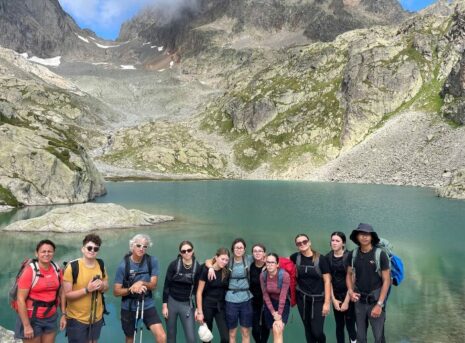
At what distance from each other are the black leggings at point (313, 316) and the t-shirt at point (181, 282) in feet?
10.9

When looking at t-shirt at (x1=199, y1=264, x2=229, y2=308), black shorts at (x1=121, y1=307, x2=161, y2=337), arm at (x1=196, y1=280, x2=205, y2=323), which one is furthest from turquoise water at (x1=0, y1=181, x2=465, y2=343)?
arm at (x1=196, y1=280, x2=205, y2=323)

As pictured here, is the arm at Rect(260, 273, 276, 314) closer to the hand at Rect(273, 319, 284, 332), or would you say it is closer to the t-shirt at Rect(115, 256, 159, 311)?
the hand at Rect(273, 319, 284, 332)

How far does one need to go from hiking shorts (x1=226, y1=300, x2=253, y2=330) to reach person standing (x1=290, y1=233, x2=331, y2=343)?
1.58 m

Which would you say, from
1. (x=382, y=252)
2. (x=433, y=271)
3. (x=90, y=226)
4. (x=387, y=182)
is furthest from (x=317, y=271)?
(x=387, y=182)

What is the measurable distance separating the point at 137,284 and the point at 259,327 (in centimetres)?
421

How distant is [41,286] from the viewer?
9570mm

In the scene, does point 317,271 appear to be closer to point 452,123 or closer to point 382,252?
point 382,252

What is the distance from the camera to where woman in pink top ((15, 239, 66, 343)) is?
9391mm

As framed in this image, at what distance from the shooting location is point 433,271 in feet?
88.1

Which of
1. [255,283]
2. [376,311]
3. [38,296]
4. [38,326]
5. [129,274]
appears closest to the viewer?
[38,296]

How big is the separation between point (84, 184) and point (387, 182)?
89.4 m

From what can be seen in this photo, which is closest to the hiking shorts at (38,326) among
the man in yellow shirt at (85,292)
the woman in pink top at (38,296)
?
the woman in pink top at (38,296)

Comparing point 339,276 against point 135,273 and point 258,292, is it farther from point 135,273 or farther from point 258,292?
point 135,273

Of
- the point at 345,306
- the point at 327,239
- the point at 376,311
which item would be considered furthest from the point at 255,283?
the point at 327,239
